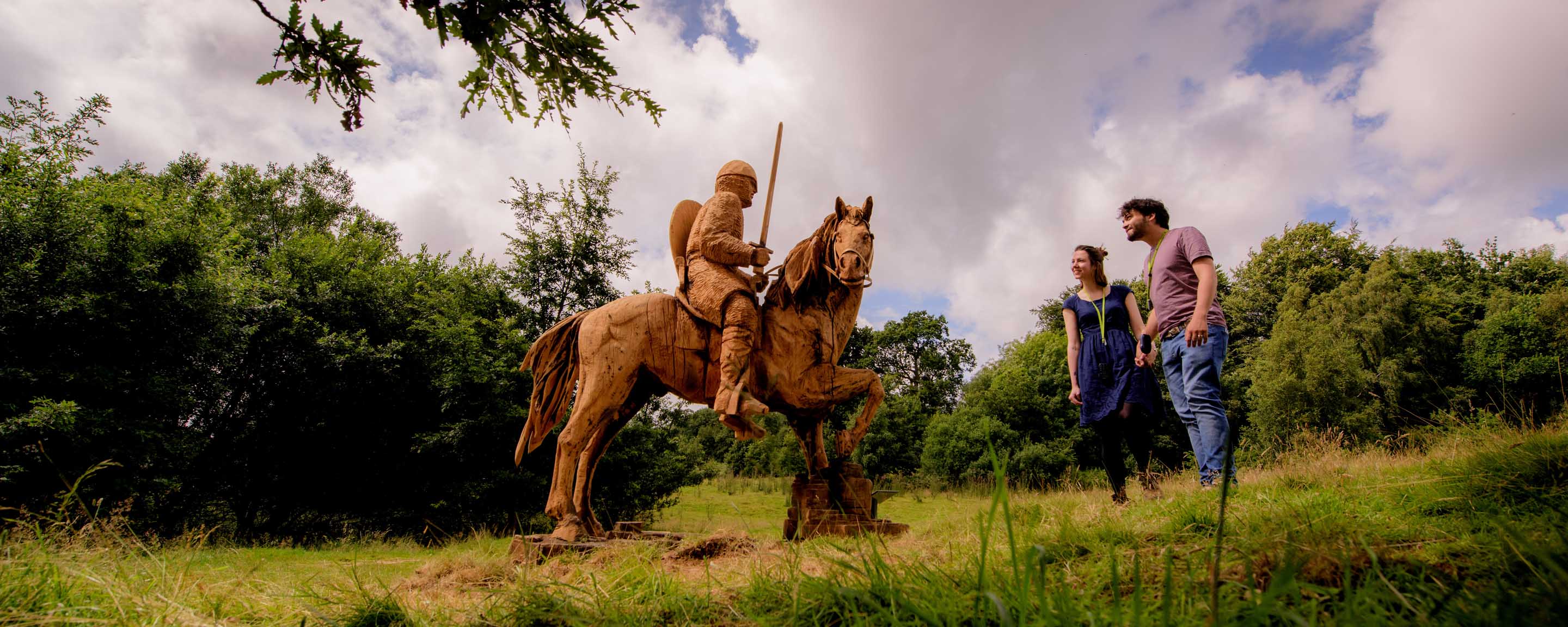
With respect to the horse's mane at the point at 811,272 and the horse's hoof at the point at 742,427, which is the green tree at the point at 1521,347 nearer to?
the horse's mane at the point at 811,272

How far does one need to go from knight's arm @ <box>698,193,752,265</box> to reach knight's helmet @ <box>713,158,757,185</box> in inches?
10.8

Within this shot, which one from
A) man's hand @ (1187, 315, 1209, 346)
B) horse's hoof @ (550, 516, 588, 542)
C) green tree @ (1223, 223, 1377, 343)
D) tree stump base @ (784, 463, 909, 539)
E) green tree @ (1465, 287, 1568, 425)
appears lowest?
horse's hoof @ (550, 516, 588, 542)

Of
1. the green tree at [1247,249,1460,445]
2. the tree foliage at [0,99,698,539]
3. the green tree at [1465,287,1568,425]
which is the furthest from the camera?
the green tree at [1247,249,1460,445]

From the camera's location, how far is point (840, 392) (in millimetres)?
4859

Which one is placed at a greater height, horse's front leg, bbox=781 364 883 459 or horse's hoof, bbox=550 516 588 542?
horse's front leg, bbox=781 364 883 459

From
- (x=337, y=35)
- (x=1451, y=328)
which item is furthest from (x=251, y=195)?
(x=1451, y=328)

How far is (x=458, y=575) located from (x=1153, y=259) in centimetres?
483

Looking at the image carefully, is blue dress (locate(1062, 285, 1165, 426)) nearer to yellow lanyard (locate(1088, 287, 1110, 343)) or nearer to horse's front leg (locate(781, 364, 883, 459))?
yellow lanyard (locate(1088, 287, 1110, 343))

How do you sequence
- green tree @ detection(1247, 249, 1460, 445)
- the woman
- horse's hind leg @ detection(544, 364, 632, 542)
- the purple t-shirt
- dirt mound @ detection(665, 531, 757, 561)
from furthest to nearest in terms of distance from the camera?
green tree @ detection(1247, 249, 1460, 445), horse's hind leg @ detection(544, 364, 632, 542), the woman, the purple t-shirt, dirt mound @ detection(665, 531, 757, 561)

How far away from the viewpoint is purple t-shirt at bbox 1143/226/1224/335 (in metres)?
3.77

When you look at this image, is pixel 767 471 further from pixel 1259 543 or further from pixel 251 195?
pixel 1259 543

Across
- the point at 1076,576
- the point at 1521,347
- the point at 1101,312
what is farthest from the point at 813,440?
the point at 1521,347

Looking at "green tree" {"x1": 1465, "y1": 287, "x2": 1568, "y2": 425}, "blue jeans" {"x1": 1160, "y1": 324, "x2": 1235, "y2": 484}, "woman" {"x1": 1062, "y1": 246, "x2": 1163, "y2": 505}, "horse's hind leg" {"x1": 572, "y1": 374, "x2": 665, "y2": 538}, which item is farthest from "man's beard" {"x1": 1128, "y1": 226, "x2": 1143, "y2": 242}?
"green tree" {"x1": 1465, "y1": 287, "x2": 1568, "y2": 425}

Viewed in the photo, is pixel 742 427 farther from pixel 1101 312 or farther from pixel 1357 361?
pixel 1357 361
